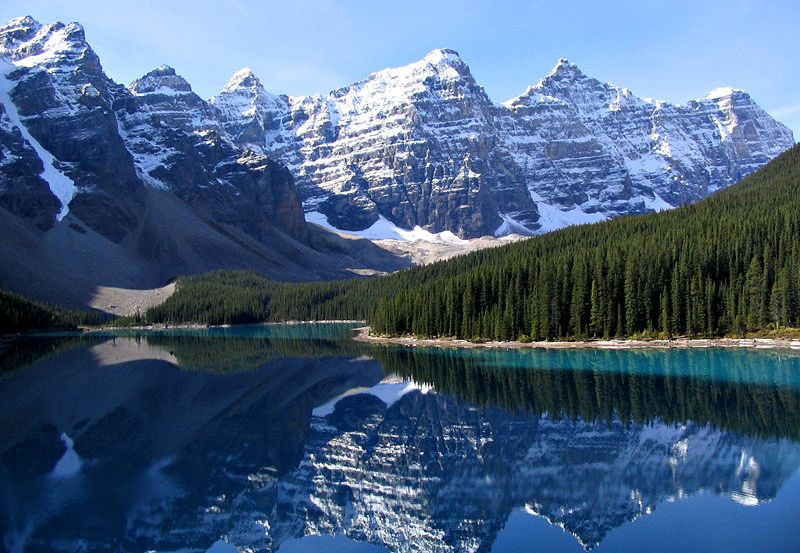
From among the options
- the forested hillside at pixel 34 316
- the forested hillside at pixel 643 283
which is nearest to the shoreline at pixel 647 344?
the forested hillside at pixel 643 283

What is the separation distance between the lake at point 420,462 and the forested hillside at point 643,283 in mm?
16822

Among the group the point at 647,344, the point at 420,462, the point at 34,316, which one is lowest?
the point at 420,462

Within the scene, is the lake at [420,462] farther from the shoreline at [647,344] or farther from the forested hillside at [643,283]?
the forested hillside at [643,283]

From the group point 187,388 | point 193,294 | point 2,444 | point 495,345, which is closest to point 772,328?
point 495,345

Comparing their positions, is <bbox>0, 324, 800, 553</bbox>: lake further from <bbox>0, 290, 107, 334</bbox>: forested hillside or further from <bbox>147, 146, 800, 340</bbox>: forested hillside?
<bbox>0, 290, 107, 334</bbox>: forested hillside

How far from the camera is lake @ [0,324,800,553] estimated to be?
20.9 metres

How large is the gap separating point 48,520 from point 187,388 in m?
30.9

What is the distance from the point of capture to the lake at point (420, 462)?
20.9 meters

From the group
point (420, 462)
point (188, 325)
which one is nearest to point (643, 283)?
point (420, 462)

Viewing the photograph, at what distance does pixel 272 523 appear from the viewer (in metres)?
22.5

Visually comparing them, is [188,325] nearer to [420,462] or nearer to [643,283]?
[643,283]

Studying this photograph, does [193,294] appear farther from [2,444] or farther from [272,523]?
[272,523]

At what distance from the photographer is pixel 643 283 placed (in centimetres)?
7519

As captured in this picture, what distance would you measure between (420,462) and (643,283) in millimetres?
52688
